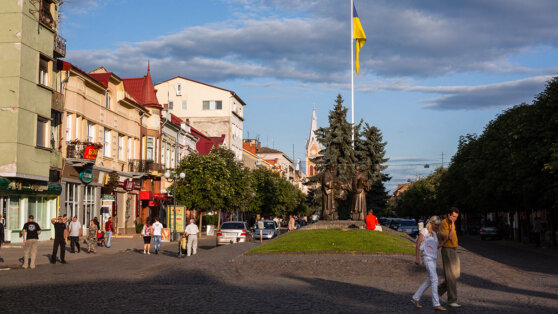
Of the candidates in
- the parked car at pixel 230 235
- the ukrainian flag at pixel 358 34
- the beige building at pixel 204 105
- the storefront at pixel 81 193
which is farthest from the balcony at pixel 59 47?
the beige building at pixel 204 105

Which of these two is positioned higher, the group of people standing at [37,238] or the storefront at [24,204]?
the storefront at [24,204]

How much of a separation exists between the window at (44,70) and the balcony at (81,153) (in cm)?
446

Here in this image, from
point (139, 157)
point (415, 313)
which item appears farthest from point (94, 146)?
point (415, 313)

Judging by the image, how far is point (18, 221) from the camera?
33625 mm

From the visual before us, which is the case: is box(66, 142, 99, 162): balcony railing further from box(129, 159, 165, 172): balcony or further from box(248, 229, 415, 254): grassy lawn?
box(248, 229, 415, 254): grassy lawn

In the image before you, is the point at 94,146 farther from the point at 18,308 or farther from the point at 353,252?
the point at 18,308

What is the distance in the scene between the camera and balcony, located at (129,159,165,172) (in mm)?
49938

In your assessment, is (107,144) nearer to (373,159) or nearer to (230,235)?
(230,235)

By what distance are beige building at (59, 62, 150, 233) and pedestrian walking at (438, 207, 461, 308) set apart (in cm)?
2920

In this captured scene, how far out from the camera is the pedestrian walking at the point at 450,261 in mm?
12477

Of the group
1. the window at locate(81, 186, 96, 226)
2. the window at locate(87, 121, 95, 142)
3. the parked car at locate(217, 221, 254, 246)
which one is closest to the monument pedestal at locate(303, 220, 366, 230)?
the parked car at locate(217, 221, 254, 246)

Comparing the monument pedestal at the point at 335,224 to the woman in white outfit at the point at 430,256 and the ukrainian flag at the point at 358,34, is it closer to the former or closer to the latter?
the woman in white outfit at the point at 430,256

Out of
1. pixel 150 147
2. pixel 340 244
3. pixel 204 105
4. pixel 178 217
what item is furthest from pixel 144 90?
pixel 204 105

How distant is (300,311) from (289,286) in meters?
4.48
